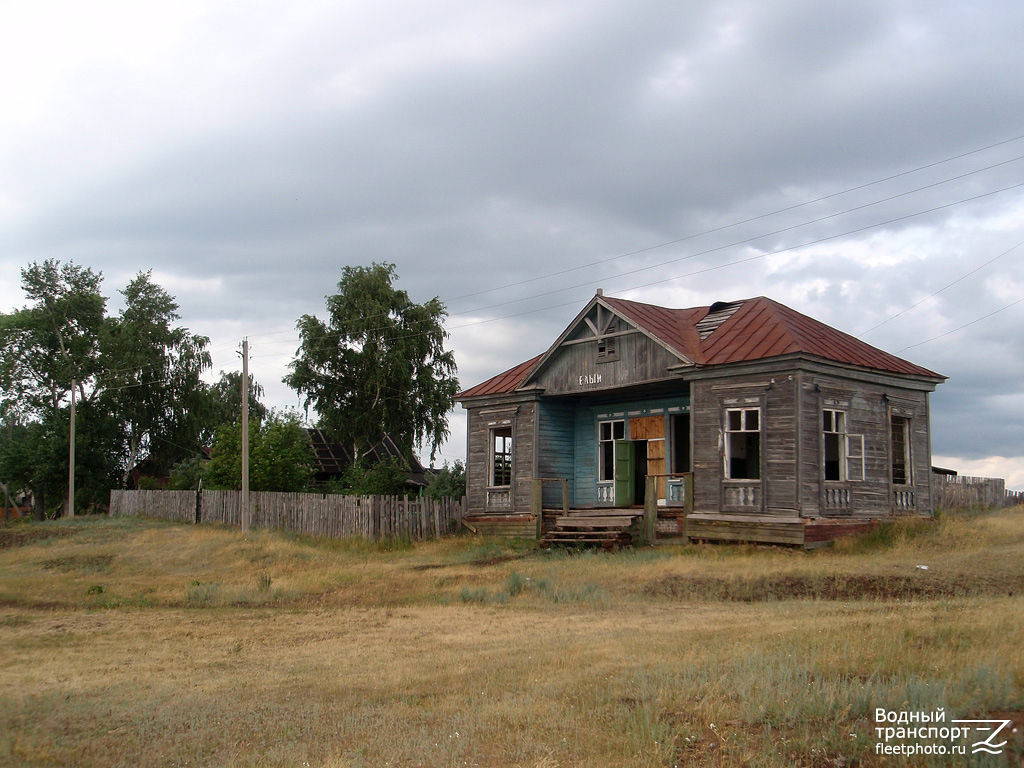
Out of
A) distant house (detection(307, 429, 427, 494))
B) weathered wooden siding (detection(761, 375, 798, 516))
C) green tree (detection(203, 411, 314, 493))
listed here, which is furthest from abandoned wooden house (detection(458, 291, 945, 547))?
distant house (detection(307, 429, 427, 494))

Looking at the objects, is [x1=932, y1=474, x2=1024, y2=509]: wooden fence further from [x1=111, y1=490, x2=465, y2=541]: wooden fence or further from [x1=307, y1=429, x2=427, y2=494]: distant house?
[x1=307, y1=429, x2=427, y2=494]: distant house

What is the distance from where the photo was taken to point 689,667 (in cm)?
822

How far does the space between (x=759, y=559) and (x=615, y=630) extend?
→ 7.07 metres

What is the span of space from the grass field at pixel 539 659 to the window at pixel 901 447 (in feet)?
7.07

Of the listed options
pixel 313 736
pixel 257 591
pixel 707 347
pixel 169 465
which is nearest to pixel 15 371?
pixel 169 465

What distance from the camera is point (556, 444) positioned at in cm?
2592

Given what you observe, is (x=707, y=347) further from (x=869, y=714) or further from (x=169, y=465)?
(x=169, y=465)

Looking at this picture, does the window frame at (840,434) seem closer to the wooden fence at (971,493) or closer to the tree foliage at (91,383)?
the wooden fence at (971,493)

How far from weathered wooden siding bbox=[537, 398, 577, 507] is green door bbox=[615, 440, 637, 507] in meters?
2.33

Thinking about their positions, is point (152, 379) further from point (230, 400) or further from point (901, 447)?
point (901, 447)

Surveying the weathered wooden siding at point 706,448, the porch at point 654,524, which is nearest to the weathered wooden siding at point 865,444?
the porch at point 654,524

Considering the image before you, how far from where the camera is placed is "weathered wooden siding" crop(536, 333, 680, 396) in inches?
865

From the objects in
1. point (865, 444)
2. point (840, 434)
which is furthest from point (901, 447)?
point (840, 434)

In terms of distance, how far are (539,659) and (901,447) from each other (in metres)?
15.8
